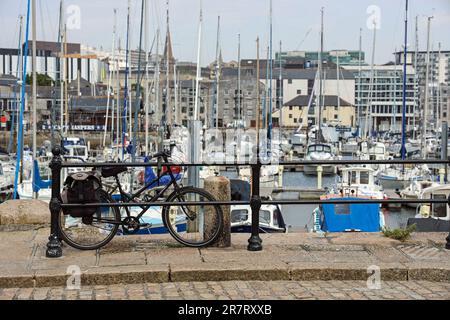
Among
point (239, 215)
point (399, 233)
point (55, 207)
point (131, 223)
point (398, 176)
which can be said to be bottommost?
point (239, 215)

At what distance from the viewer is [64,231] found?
917cm

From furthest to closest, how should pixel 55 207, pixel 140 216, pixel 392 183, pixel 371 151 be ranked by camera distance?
1. pixel 371 151
2. pixel 392 183
3. pixel 140 216
4. pixel 55 207

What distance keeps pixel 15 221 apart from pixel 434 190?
20.3 m

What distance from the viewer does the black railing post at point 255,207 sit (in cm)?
896

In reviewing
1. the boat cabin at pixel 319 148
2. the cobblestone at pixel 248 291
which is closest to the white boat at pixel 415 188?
the boat cabin at pixel 319 148

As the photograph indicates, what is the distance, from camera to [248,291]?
7742 millimetres

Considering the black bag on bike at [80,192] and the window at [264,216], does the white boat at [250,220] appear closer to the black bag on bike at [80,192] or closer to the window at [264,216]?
the window at [264,216]

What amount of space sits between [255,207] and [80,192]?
191 centimetres

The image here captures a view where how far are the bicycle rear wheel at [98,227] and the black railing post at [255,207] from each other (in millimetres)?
1505

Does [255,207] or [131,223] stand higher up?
[255,207]

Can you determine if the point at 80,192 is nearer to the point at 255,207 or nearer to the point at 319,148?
the point at 255,207

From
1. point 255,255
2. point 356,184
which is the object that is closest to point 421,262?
point 255,255

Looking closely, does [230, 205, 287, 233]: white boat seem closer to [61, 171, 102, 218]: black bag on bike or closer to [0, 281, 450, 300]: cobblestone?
[61, 171, 102, 218]: black bag on bike

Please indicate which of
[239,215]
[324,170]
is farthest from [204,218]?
[324,170]
